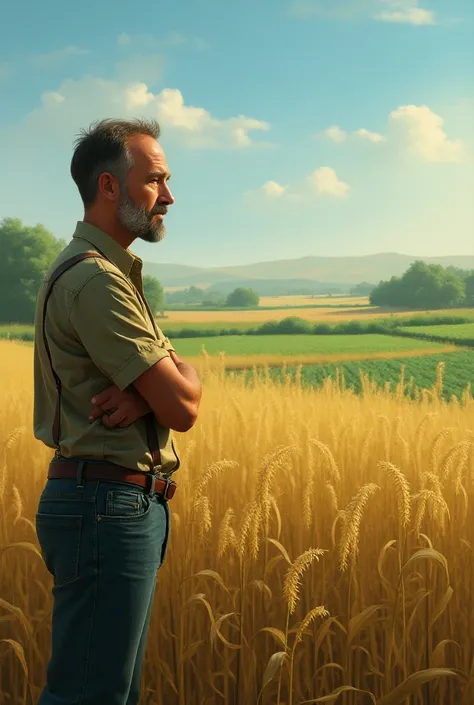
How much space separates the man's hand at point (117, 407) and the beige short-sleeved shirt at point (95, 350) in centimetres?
3

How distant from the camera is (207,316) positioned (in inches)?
1731

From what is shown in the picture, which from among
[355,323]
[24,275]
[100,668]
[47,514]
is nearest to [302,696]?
[100,668]

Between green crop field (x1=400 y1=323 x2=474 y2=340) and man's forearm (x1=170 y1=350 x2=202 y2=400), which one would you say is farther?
green crop field (x1=400 y1=323 x2=474 y2=340)

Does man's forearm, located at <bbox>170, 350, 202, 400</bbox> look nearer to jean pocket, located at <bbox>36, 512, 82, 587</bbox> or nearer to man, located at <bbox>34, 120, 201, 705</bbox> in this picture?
man, located at <bbox>34, 120, 201, 705</bbox>

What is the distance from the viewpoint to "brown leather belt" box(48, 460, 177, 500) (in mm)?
2129

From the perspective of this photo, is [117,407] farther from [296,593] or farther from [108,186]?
[296,593]

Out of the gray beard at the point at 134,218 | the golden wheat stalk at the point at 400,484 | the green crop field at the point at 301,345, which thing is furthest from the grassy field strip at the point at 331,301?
the gray beard at the point at 134,218

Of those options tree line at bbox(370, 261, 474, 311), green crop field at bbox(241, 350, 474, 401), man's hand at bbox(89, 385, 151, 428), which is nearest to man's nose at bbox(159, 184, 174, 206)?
man's hand at bbox(89, 385, 151, 428)

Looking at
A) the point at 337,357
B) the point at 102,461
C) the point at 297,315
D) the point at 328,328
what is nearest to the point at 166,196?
the point at 102,461

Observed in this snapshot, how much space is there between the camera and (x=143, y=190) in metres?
2.28

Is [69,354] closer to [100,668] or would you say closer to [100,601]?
[100,601]

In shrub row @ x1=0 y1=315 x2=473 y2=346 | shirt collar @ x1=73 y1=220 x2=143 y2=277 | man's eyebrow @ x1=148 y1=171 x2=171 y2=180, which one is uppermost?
man's eyebrow @ x1=148 y1=171 x2=171 y2=180

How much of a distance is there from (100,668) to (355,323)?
1264 inches

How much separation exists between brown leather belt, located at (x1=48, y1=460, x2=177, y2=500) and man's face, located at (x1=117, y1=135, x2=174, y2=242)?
73cm
